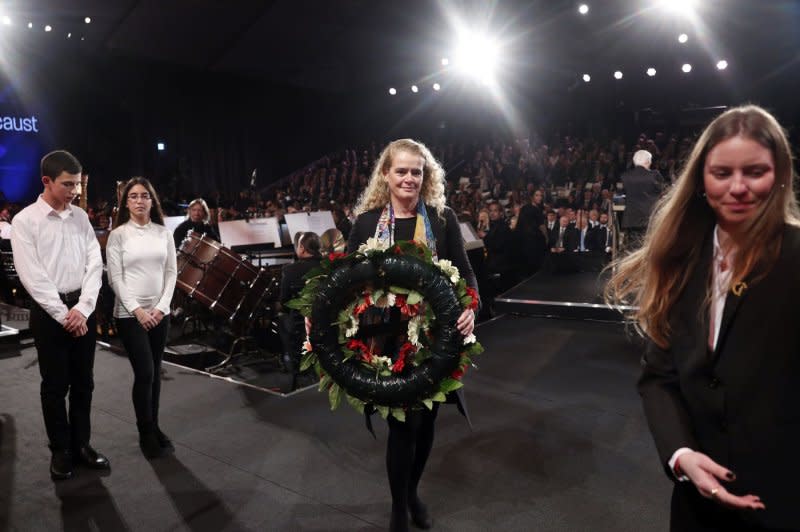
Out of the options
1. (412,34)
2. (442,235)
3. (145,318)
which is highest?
(412,34)

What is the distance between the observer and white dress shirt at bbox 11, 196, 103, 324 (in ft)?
10.1

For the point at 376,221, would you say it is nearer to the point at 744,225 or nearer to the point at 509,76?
the point at 744,225

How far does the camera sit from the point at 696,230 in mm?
1320

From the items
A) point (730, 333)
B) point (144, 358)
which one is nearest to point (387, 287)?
point (730, 333)

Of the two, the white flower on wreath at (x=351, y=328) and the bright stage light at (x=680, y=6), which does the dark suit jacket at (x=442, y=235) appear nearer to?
the white flower on wreath at (x=351, y=328)

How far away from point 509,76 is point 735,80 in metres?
5.02

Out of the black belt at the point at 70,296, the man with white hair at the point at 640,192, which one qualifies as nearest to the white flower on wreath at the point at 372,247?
the black belt at the point at 70,296

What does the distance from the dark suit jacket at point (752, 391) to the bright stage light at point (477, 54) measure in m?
Result: 12.3

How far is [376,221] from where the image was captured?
8.59 ft

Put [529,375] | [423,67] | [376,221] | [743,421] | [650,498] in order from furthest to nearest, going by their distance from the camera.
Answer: [423,67] → [529,375] → [650,498] → [376,221] → [743,421]

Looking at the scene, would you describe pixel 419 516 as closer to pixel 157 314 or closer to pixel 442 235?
pixel 442 235

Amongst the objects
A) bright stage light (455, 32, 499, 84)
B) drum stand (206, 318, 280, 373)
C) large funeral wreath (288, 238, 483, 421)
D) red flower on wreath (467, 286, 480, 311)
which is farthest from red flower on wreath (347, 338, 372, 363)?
bright stage light (455, 32, 499, 84)

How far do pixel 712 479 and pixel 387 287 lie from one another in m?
1.37

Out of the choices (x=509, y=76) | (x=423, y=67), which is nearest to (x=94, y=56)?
(x=423, y=67)
